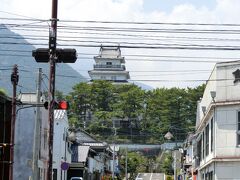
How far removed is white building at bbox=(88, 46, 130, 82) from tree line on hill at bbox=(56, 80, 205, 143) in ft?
115

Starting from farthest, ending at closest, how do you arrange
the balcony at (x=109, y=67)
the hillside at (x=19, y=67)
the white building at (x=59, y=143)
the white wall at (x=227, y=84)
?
the balcony at (x=109, y=67) < the white building at (x=59, y=143) < the hillside at (x=19, y=67) < the white wall at (x=227, y=84)

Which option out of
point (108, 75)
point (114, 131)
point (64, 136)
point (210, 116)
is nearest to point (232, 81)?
point (210, 116)

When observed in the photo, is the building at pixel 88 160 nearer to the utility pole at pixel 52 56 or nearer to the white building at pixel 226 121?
the white building at pixel 226 121

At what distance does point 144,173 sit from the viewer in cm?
11012

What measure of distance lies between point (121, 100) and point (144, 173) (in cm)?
2100

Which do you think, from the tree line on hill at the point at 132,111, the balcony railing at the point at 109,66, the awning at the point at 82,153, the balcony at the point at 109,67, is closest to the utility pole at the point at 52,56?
the awning at the point at 82,153

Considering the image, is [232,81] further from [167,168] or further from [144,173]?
[144,173]

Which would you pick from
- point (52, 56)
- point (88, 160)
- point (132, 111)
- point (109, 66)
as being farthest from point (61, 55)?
point (109, 66)

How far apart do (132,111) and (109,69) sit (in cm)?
4523

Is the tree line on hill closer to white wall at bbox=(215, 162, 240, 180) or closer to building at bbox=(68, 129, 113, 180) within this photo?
building at bbox=(68, 129, 113, 180)

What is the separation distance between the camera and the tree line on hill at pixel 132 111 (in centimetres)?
11869

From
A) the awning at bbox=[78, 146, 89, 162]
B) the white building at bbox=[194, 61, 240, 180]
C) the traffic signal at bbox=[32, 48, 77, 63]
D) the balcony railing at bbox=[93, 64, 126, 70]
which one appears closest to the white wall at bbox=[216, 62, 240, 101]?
the white building at bbox=[194, 61, 240, 180]

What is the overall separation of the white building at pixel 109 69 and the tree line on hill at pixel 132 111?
115 ft

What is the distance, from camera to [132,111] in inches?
4877
